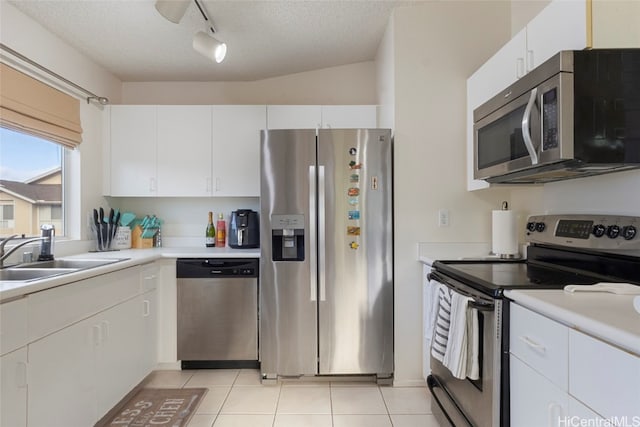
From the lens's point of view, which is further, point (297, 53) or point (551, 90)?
point (297, 53)

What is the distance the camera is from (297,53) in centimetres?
291

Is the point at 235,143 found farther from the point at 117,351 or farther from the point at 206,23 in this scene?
the point at 117,351

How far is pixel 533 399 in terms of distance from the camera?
3.86ft

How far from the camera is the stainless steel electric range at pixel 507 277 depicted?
135 cm

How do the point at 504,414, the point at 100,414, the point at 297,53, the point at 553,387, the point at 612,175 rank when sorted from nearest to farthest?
the point at 553,387 < the point at 504,414 < the point at 612,175 < the point at 100,414 < the point at 297,53

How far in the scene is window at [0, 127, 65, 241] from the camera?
2205 millimetres

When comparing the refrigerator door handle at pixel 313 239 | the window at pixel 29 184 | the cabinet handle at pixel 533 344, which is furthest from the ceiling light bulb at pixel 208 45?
the cabinet handle at pixel 533 344

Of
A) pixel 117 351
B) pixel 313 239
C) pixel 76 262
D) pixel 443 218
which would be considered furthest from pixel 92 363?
pixel 443 218

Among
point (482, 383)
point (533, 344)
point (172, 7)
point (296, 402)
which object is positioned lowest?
point (296, 402)

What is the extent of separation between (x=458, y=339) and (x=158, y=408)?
1.81 m

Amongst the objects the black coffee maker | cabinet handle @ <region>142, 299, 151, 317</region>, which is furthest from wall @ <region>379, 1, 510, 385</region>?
cabinet handle @ <region>142, 299, 151, 317</region>

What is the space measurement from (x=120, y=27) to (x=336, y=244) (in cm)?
202

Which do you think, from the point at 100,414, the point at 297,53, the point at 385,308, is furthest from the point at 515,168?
the point at 100,414

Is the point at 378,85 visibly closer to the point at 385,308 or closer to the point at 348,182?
the point at 348,182
